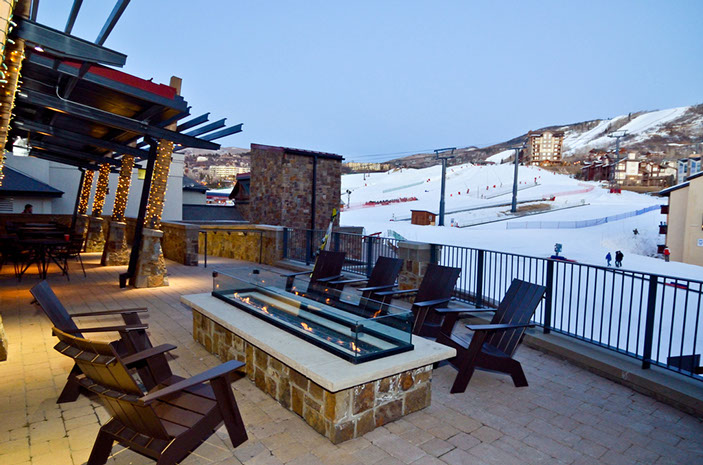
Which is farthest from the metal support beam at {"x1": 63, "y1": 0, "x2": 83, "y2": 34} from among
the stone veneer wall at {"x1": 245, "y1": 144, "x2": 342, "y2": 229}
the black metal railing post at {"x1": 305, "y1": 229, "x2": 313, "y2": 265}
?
the stone veneer wall at {"x1": 245, "y1": 144, "x2": 342, "y2": 229}

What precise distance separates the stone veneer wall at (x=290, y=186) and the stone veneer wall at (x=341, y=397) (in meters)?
13.3

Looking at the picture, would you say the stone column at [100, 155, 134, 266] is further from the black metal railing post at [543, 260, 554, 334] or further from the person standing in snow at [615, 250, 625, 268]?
the person standing in snow at [615, 250, 625, 268]

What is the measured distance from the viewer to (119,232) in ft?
35.1

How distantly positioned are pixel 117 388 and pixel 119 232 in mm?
9828

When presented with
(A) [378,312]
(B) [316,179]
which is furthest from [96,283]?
(B) [316,179]

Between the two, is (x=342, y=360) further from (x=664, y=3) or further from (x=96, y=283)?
(x=664, y=3)

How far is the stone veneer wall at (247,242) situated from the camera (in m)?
11.0

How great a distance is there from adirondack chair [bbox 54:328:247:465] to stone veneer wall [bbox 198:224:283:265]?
331 inches

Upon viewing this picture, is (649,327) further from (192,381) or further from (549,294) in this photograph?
(192,381)

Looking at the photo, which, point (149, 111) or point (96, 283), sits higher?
point (149, 111)

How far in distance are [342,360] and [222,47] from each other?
7318 inches

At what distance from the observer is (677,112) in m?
148

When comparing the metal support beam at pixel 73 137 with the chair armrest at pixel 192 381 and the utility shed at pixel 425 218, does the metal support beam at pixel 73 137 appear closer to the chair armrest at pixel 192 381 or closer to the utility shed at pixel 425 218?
the chair armrest at pixel 192 381

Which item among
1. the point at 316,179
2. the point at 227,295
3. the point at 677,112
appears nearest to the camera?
the point at 227,295
